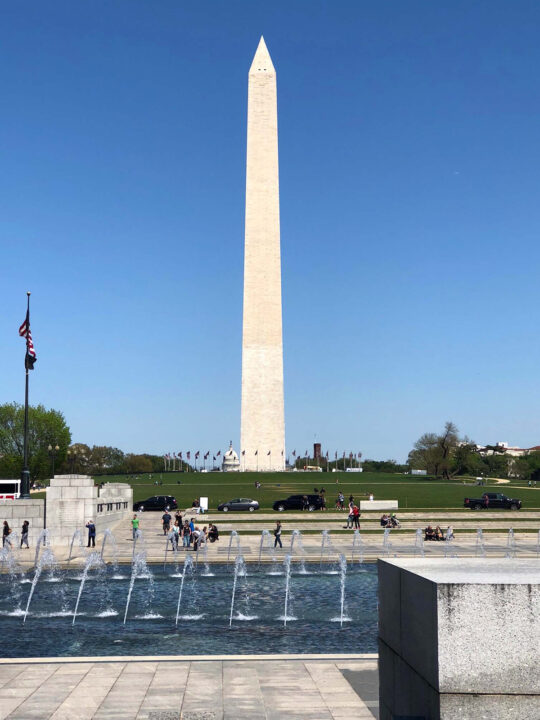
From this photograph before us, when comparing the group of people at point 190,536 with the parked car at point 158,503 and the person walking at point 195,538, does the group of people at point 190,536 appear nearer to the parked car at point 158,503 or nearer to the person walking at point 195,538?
the person walking at point 195,538

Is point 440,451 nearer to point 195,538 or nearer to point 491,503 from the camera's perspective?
point 491,503

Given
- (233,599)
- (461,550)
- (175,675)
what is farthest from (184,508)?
(175,675)

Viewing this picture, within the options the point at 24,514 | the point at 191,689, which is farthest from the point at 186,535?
the point at 191,689

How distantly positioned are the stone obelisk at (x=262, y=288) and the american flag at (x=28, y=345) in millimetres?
50674

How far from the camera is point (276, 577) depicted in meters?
23.7

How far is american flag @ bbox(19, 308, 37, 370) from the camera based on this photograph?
35.2m

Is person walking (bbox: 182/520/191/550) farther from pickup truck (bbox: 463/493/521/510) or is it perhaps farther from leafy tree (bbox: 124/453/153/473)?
leafy tree (bbox: 124/453/153/473)

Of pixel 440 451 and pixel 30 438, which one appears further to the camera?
pixel 440 451

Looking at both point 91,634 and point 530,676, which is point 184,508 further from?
point 530,676

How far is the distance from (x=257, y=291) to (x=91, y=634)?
72.1m

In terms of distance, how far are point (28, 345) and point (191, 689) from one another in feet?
91.6

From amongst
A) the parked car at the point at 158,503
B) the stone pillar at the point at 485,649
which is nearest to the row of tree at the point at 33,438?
the parked car at the point at 158,503

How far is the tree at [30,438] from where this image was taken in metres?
79.9

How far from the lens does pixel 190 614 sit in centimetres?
1750
